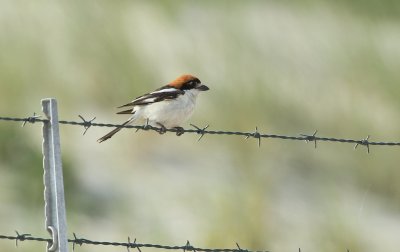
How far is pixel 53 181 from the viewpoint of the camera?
668 cm

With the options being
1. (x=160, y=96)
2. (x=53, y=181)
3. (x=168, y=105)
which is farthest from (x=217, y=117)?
(x=53, y=181)

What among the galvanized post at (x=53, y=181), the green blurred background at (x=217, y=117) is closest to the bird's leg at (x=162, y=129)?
the galvanized post at (x=53, y=181)

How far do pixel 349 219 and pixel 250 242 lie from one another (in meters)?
1.41

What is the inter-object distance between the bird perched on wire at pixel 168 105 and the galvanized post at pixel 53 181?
2.87 m

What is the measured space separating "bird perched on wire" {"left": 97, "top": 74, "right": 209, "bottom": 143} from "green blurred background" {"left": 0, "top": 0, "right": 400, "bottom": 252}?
3.93 meters

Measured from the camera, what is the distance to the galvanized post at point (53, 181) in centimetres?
664

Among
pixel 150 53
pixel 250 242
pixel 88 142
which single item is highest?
pixel 150 53

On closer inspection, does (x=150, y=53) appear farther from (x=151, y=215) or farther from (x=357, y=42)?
(x=151, y=215)

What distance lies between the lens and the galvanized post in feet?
21.8

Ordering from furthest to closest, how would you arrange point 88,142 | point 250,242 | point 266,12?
point 266,12 → point 88,142 → point 250,242

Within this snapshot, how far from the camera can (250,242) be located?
14242 mm

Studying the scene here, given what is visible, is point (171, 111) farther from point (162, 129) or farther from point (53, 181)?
point (53, 181)

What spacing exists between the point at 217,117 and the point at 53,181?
1175 centimetres

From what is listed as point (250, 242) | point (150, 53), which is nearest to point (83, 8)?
point (150, 53)
